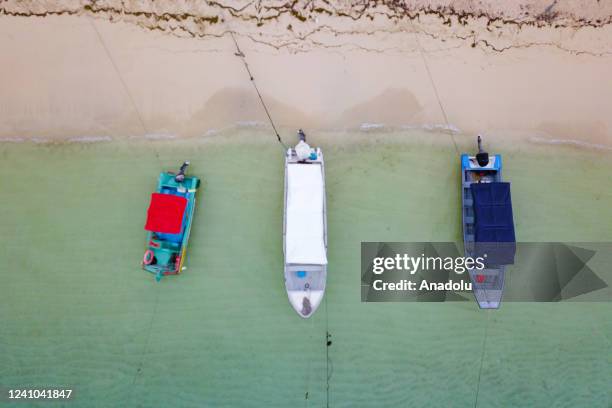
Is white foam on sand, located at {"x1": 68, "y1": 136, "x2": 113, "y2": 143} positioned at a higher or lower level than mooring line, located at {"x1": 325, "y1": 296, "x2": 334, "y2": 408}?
higher

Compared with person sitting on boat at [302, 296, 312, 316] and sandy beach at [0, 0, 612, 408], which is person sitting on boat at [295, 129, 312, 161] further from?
person sitting on boat at [302, 296, 312, 316]

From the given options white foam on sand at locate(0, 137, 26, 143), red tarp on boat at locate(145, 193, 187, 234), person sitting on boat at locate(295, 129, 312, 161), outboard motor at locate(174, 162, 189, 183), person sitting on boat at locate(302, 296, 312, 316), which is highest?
white foam on sand at locate(0, 137, 26, 143)

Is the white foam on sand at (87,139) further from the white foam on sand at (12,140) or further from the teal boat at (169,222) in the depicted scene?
the teal boat at (169,222)
